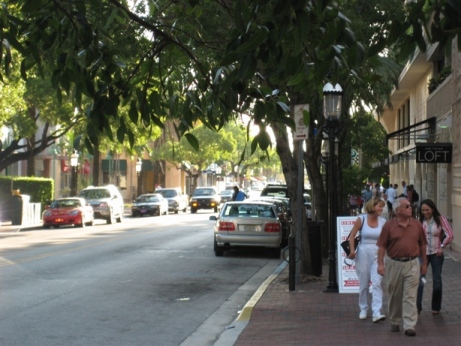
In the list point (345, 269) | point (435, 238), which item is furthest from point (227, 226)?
point (435, 238)

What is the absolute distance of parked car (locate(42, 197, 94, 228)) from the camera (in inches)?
1563

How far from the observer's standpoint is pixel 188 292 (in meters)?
16.0

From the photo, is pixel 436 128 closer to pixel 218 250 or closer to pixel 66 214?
pixel 218 250

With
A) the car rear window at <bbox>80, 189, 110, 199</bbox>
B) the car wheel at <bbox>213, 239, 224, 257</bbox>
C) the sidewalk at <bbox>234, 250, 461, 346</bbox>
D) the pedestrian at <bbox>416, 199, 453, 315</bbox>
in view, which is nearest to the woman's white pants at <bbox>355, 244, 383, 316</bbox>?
the sidewalk at <bbox>234, 250, 461, 346</bbox>

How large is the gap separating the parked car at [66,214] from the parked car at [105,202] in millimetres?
3533

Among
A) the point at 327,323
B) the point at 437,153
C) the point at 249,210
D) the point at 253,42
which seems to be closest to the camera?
the point at 253,42

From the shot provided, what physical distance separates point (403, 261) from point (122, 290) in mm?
6676

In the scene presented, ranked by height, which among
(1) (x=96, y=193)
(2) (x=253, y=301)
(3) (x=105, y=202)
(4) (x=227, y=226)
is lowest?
(2) (x=253, y=301)

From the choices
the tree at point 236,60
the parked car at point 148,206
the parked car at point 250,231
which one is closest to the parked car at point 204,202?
the parked car at point 148,206

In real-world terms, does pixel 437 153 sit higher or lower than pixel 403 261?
higher

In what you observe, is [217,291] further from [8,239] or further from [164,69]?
[8,239]

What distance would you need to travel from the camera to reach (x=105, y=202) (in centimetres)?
4441

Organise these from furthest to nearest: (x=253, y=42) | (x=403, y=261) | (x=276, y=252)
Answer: (x=276, y=252) → (x=403, y=261) → (x=253, y=42)

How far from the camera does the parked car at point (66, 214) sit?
130 feet
